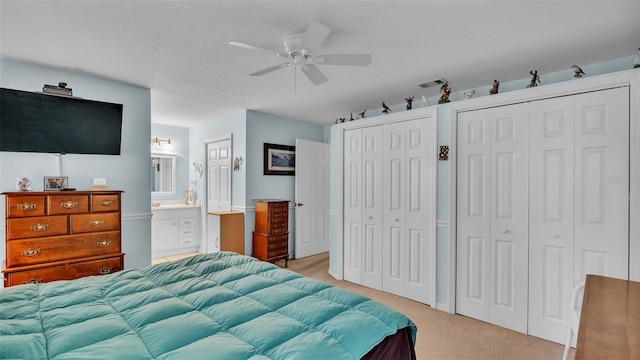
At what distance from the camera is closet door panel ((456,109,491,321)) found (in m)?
2.94

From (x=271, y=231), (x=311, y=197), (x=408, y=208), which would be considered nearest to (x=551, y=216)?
(x=408, y=208)

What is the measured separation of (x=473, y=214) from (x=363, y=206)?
1332mm

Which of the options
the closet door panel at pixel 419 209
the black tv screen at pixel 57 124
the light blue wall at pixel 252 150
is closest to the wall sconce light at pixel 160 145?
the light blue wall at pixel 252 150

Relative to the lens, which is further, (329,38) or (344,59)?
(329,38)

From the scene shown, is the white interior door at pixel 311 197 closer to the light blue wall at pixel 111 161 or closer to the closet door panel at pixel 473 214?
the light blue wall at pixel 111 161

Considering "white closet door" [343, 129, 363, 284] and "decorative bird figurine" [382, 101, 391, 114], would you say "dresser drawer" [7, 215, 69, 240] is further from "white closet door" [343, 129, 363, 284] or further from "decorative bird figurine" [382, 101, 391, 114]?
"decorative bird figurine" [382, 101, 391, 114]

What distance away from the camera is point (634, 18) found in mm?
1930

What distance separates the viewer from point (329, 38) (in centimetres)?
221

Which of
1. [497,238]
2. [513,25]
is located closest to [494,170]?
[497,238]

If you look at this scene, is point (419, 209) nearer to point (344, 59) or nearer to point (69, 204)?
point (344, 59)

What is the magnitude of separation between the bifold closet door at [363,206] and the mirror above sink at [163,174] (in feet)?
11.6

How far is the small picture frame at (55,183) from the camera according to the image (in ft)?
9.20

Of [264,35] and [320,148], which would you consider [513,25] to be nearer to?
[264,35]

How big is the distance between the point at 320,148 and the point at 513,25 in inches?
148
